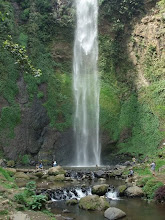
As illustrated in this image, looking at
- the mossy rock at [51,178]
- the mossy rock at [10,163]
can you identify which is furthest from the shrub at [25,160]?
the mossy rock at [51,178]

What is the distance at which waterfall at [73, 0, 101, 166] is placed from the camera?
105 feet

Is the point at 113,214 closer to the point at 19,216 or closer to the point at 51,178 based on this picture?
the point at 19,216

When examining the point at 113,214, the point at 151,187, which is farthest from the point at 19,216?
the point at 151,187

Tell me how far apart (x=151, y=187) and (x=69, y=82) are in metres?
24.9

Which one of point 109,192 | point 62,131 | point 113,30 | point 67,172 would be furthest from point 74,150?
point 113,30

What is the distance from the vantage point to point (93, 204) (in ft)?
41.2

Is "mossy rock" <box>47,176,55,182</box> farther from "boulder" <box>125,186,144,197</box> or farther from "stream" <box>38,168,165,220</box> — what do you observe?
"boulder" <box>125,186,144,197</box>

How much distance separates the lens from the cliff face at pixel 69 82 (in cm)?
3081

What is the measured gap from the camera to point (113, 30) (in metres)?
39.7

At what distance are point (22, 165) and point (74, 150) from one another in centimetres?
701

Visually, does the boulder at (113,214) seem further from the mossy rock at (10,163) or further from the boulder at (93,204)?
the mossy rock at (10,163)

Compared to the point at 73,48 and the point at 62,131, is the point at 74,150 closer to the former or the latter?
the point at 62,131

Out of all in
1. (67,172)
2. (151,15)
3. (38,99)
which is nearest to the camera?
(67,172)

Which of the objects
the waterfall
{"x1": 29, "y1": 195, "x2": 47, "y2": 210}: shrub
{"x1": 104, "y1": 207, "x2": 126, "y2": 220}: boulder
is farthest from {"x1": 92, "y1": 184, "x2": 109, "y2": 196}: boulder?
the waterfall
